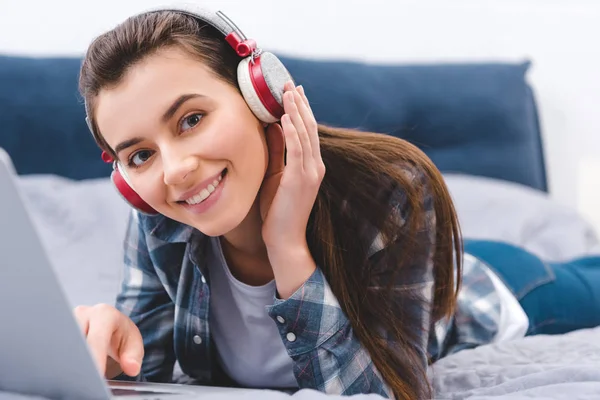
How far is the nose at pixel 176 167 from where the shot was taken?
0.80 meters

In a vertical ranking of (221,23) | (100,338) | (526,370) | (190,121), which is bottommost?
(526,370)

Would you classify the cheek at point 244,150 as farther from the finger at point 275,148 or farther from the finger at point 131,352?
the finger at point 131,352

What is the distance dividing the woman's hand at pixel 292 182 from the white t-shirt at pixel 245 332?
4.1 inches

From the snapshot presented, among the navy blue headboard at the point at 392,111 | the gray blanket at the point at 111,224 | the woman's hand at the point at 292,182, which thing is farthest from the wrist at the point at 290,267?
the navy blue headboard at the point at 392,111

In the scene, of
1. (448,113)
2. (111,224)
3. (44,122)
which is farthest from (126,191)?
(448,113)

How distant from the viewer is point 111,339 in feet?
2.97

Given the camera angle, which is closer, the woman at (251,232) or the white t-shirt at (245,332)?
the woman at (251,232)

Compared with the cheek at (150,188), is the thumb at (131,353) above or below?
below

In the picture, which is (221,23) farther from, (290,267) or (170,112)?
(290,267)

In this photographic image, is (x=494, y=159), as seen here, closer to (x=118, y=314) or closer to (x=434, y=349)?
(x=434, y=349)

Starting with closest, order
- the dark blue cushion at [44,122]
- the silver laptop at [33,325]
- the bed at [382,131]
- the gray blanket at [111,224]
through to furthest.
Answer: the silver laptop at [33,325], the gray blanket at [111,224], the bed at [382,131], the dark blue cushion at [44,122]

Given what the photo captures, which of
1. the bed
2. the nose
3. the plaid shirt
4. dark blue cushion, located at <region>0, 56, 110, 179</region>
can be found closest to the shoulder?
the plaid shirt

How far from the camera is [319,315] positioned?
2.99ft

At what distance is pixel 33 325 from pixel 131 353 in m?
0.29
